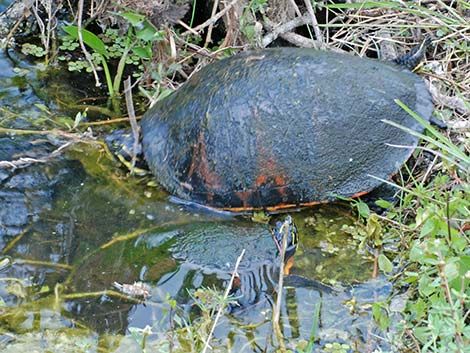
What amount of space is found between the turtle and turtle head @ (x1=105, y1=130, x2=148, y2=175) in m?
0.35

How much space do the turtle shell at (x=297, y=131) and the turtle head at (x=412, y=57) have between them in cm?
28

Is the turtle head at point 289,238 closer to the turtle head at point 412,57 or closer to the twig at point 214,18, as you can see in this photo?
the turtle head at point 412,57

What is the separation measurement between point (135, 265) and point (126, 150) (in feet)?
2.60

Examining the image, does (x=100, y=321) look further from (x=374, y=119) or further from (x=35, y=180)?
(x=374, y=119)

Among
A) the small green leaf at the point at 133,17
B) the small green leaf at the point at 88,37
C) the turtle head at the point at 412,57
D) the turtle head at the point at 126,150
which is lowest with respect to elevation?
the turtle head at the point at 126,150

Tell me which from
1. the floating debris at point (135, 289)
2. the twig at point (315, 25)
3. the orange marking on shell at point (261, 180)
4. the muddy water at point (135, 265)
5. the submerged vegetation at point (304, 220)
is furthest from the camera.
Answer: the twig at point (315, 25)

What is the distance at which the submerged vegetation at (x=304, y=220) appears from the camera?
8.30 ft

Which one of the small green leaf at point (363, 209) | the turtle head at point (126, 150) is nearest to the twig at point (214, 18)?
the turtle head at point (126, 150)

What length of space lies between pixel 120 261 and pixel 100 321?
41cm

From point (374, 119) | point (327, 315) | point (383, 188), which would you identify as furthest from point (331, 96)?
point (327, 315)

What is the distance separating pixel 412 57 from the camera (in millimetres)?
3775

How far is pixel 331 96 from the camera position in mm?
3371

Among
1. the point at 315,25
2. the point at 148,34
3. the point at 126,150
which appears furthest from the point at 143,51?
the point at 315,25

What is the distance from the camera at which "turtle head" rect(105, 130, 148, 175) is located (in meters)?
3.76
